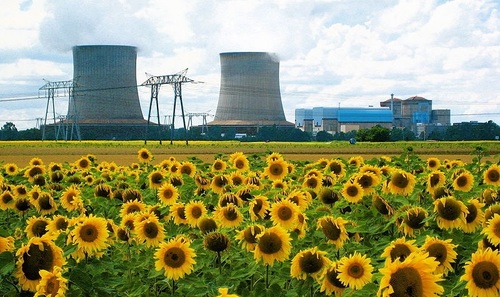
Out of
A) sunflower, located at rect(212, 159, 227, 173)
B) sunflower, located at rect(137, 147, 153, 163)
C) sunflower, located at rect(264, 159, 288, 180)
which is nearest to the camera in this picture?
sunflower, located at rect(264, 159, 288, 180)

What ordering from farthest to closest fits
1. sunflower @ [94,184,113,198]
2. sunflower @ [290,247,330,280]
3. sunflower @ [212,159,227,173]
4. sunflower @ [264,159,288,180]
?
sunflower @ [212,159,227,173] < sunflower @ [264,159,288,180] < sunflower @ [94,184,113,198] < sunflower @ [290,247,330,280]

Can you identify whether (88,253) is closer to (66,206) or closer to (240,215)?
(240,215)

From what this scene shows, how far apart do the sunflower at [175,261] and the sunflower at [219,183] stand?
1.73 metres

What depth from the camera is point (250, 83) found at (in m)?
55.5

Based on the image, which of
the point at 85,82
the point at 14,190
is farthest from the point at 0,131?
the point at 14,190

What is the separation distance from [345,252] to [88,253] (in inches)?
35.0

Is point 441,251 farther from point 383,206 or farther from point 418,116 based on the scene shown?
point 418,116

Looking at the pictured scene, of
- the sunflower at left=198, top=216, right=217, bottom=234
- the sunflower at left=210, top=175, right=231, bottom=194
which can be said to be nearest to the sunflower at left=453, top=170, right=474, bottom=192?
the sunflower at left=210, top=175, right=231, bottom=194

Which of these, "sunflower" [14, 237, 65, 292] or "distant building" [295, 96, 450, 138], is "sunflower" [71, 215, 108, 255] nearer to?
"sunflower" [14, 237, 65, 292]

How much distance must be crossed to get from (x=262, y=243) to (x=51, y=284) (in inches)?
25.7

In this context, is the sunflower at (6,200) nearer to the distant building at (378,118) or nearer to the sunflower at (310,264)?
the sunflower at (310,264)

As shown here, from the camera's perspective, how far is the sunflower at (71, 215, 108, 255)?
2.49 meters

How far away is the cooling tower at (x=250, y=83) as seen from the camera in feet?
184

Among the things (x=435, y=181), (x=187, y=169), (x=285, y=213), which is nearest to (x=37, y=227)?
(x=285, y=213)
